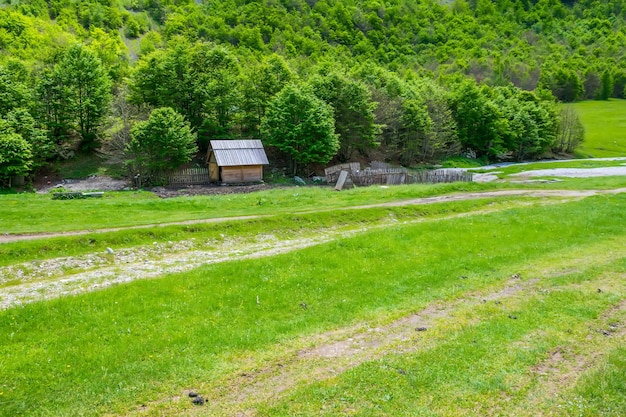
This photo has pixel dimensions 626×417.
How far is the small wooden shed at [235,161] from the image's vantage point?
50.1m

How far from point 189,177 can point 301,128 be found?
48.9 feet

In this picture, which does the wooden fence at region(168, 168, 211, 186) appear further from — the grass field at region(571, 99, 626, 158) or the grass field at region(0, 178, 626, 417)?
the grass field at region(571, 99, 626, 158)

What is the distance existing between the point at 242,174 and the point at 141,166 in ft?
37.2

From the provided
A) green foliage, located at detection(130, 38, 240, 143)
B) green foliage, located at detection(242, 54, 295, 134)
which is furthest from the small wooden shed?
green foliage, located at detection(242, 54, 295, 134)

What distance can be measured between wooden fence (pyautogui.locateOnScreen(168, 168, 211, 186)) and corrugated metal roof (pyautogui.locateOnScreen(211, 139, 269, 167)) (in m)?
3.25

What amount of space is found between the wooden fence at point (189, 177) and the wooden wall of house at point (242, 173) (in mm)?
2727

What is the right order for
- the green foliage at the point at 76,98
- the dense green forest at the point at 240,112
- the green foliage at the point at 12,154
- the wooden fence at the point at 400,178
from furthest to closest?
the green foliage at the point at 76,98 → the wooden fence at the point at 400,178 → the dense green forest at the point at 240,112 → the green foliage at the point at 12,154

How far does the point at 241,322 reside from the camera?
1173 centimetres

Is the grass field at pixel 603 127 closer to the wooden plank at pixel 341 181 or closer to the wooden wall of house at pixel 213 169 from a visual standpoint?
the wooden plank at pixel 341 181

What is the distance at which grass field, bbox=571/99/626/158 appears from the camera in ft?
306

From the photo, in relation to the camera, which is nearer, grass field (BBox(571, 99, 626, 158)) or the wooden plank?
the wooden plank

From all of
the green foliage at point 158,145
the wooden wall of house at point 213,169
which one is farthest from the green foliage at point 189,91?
the green foliage at point 158,145

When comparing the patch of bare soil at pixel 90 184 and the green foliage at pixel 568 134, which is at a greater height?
the green foliage at pixel 568 134

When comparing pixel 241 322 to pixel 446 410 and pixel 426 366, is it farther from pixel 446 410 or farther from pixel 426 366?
pixel 446 410
